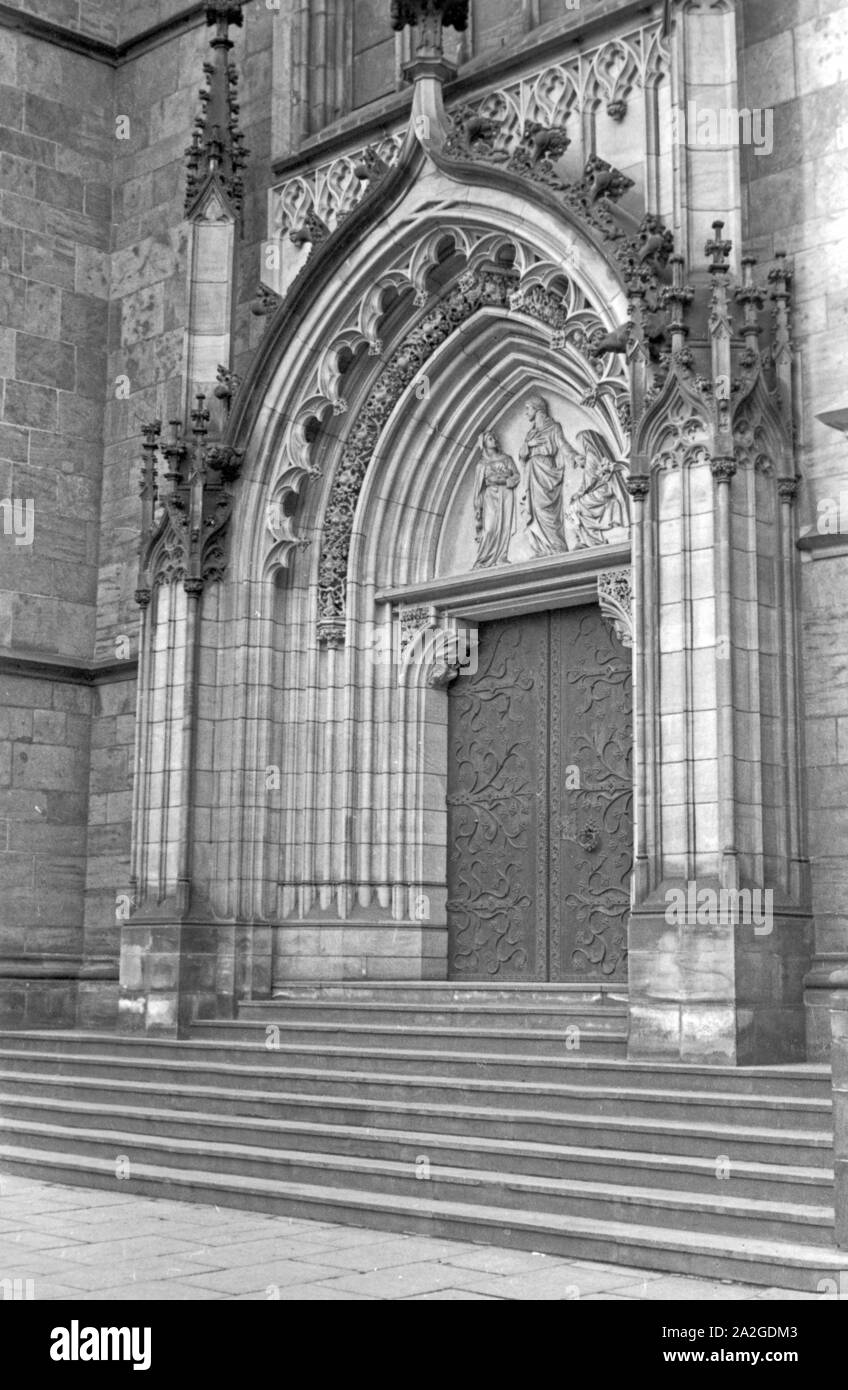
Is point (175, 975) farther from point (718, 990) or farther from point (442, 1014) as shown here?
point (718, 990)

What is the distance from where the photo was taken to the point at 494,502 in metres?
13.3

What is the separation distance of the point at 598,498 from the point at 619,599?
2.77 ft

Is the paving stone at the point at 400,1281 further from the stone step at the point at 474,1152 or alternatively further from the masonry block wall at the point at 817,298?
the masonry block wall at the point at 817,298

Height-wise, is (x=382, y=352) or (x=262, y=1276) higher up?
(x=382, y=352)

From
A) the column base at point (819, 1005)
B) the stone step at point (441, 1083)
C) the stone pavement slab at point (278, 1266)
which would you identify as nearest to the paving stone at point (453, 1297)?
the stone pavement slab at point (278, 1266)

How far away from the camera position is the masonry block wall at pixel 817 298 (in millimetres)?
10289

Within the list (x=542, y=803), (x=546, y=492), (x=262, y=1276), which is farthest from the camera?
(x=546, y=492)

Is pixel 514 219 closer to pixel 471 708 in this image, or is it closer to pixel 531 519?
pixel 531 519

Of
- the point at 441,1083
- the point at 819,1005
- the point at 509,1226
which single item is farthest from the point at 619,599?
the point at 509,1226

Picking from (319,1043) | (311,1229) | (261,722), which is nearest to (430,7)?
(261,722)

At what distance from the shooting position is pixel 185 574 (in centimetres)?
1366

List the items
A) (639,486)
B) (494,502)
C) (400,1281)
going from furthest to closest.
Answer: (494,502)
(639,486)
(400,1281)

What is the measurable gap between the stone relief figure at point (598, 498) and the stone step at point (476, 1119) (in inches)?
172
